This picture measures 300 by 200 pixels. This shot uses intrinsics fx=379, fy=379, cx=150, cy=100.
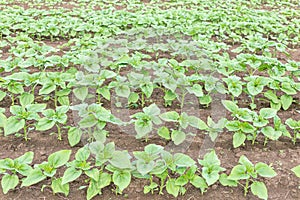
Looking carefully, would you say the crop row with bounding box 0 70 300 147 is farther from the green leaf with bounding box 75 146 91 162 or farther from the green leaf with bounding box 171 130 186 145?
the green leaf with bounding box 75 146 91 162

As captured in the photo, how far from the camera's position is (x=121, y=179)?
2.93 metres

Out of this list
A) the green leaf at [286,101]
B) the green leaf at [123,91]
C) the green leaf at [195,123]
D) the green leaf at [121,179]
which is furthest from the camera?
the green leaf at [286,101]

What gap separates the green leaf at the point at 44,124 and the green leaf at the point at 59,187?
0.61 m

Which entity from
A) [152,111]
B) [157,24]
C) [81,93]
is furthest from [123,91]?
[157,24]

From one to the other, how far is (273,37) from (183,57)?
2365 millimetres

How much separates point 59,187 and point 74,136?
2.21 feet

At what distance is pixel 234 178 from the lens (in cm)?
297

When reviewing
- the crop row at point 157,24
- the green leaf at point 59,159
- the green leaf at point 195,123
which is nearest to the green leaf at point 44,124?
the green leaf at point 59,159

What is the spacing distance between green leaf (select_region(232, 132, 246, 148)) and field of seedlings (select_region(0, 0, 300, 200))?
13 millimetres

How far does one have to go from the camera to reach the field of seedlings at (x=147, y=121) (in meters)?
3.04

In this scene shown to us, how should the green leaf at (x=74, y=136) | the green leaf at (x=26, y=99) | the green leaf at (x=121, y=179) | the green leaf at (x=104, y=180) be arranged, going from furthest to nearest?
the green leaf at (x=26, y=99), the green leaf at (x=74, y=136), the green leaf at (x=104, y=180), the green leaf at (x=121, y=179)

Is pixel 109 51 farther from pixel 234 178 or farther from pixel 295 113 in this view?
pixel 234 178

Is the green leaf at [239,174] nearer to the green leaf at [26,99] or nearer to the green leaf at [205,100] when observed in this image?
the green leaf at [205,100]

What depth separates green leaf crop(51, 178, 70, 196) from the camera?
2.94 meters
